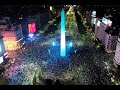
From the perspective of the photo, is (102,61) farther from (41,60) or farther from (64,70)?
(41,60)

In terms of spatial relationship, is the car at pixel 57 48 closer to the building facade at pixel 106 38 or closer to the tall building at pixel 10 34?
the building facade at pixel 106 38

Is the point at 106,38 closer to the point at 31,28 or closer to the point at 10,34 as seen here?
the point at 10,34

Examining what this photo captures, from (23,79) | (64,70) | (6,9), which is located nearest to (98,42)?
(64,70)

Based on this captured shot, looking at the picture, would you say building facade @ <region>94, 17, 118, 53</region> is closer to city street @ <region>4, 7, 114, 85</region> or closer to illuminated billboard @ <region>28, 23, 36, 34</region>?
city street @ <region>4, 7, 114, 85</region>

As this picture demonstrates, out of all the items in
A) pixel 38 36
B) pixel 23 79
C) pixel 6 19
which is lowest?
pixel 23 79

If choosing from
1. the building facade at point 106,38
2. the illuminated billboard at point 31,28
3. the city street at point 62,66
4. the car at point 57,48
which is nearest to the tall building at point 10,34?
the city street at point 62,66
